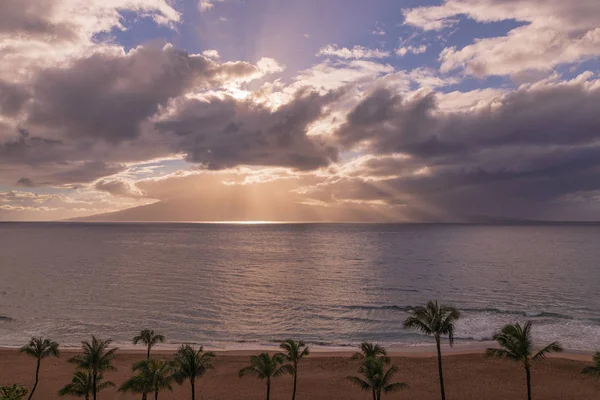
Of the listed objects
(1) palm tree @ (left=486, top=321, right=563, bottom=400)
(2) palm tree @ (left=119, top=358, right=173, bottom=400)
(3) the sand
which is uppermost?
(1) palm tree @ (left=486, top=321, right=563, bottom=400)

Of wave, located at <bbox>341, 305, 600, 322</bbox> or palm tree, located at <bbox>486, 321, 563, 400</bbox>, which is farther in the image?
wave, located at <bbox>341, 305, 600, 322</bbox>

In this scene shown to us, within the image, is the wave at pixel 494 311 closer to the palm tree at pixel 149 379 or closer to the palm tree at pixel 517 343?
the palm tree at pixel 517 343

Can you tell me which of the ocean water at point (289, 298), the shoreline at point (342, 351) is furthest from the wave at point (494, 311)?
the shoreline at point (342, 351)

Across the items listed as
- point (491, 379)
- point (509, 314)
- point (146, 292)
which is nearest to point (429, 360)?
point (491, 379)

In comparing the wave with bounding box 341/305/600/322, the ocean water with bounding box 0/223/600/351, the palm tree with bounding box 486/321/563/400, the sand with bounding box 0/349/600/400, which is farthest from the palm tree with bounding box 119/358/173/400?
the wave with bounding box 341/305/600/322

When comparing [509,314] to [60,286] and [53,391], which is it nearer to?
[53,391]

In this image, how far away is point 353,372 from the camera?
5000cm

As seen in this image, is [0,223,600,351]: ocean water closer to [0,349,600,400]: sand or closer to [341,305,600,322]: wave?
[341,305,600,322]: wave

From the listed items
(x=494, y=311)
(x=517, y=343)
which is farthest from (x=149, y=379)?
(x=494, y=311)

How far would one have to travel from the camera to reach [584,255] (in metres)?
170

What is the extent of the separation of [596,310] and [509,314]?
18189 mm

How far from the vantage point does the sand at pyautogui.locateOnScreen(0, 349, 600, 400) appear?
1766 inches

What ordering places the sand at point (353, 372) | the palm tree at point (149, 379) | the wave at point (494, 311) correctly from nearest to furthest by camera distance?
the palm tree at point (149, 379)
the sand at point (353, 372)
the wave at point (494, 311)

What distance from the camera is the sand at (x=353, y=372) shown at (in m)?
44.8
